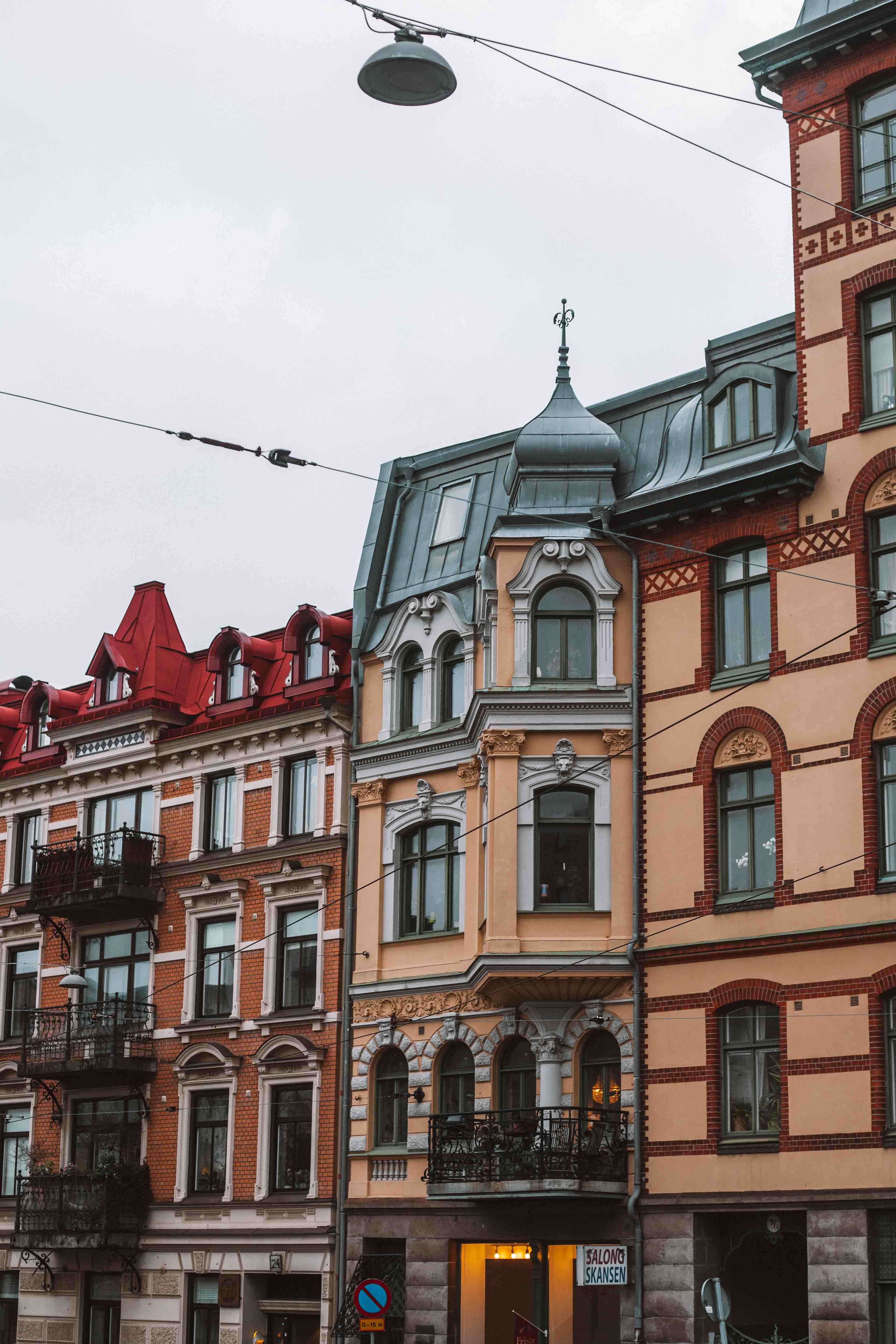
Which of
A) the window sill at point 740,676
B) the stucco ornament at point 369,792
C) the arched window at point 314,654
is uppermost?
the arched window at point 314,654

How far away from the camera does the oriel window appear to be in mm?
31141

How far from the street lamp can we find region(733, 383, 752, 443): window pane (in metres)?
12.3

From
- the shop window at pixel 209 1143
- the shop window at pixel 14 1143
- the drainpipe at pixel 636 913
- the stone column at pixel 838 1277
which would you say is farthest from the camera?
the shop window at pixel 14 1143

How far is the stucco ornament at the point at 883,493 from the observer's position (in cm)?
2967

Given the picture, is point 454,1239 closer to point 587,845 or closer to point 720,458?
point 587,845

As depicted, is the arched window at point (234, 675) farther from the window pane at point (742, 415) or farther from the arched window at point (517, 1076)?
the window pane at point (742, 415)

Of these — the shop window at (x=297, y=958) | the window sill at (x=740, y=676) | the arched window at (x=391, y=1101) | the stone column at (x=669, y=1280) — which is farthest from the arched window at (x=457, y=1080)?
the window sill at (x=740, y=676)

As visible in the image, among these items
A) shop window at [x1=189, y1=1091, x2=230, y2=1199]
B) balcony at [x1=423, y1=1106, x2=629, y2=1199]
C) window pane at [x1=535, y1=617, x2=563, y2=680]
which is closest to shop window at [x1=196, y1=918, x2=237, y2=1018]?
shop window at [x1=189, y1=1091, x2=230, y2=1199]

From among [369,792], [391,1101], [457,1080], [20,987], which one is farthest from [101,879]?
[457,1080]

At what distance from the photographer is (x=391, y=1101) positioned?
113 feet

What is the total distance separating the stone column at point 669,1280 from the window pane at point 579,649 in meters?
8.91

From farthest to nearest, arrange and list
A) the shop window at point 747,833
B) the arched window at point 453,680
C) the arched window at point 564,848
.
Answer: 1. the arched window at point 453,680
2. the arched window at point 564,848
3. the shop window at point 747,833

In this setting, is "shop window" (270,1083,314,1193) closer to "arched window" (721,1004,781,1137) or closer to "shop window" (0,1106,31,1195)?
"shop window" (0,1106,31,1195)

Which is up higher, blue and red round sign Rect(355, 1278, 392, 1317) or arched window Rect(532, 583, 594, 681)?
arched window Rect(532, 583, 594, 681)
